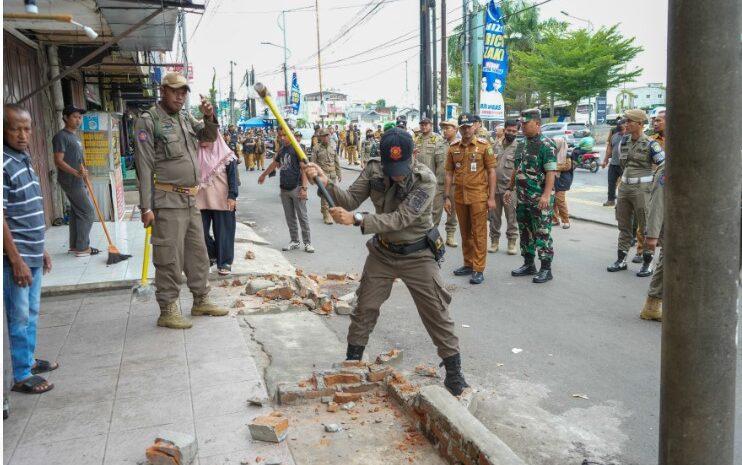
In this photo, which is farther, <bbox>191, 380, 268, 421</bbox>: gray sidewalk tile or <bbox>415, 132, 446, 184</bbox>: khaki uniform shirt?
<bbox>415, 132, 446, 184</bbox>: khaki uniform shirt

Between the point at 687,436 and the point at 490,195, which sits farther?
Answer: the point at 490,195

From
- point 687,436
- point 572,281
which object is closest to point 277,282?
point 572,281

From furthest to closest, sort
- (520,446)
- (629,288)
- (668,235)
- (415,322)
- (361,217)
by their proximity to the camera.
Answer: (629,288), (415,322), (361,217), (520,446), (668,235)

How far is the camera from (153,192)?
531 centimetres

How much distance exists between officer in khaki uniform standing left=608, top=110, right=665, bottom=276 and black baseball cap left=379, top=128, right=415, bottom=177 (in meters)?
4.32

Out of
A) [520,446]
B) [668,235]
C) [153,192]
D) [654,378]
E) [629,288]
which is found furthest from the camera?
[629,288]

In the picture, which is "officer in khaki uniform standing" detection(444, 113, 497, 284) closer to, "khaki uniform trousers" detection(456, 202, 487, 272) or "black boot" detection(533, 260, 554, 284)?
"khaki uniform trousers" detection(456, 202, 487, 272)

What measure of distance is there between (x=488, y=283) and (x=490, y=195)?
1014mm

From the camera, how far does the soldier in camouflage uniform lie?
7348 millimetres

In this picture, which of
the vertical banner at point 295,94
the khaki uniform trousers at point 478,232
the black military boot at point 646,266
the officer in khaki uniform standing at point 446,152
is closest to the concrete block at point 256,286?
the khaki uniform trousers at point 478,232

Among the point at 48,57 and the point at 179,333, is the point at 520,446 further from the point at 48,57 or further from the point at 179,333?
the point at 48,57

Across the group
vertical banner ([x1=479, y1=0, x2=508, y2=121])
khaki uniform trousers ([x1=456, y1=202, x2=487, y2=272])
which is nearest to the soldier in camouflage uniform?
khaki uniform trousers ([x1=456, y1=202, x2=487, y2=272])

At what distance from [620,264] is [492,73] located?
691 centimetres

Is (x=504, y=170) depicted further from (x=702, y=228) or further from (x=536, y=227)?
(x=702, y=228)
